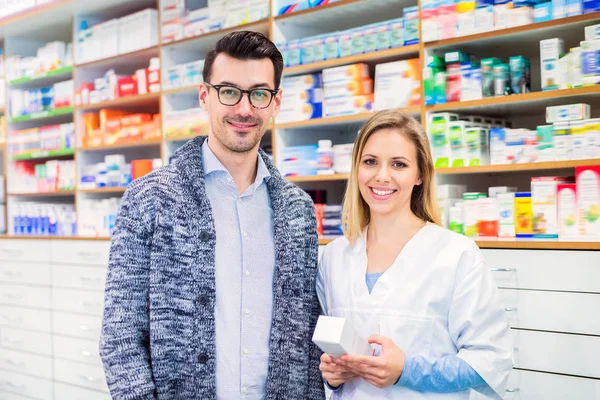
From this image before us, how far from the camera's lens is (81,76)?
5.38m

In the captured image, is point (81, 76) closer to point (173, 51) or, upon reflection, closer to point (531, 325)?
point (173, 51)

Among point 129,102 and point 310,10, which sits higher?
point 310,10

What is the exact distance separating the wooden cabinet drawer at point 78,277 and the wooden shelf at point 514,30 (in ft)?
9.58

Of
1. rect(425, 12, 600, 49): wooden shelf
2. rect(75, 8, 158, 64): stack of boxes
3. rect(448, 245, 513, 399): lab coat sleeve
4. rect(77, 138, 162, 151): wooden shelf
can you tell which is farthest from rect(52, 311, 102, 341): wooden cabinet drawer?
rect(448, 245, 513, 399): lab coat sleeve

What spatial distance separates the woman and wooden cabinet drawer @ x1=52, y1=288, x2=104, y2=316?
323 cm

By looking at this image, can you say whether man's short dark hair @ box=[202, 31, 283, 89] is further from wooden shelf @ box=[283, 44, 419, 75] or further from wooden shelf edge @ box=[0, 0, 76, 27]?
wooden shelf edge @ box=[0, 0, 76, 27]

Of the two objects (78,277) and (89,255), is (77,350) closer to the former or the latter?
(78,277)

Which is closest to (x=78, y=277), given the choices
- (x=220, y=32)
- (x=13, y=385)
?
(x=13, y=385)

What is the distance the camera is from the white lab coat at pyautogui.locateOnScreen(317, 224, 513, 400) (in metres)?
1.75

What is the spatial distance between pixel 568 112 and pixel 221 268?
1942mm

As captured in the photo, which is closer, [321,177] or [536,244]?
[536,244]

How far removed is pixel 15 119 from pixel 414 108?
4.05 m

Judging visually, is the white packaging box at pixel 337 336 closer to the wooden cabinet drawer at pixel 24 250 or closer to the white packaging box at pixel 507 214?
the white packaging box at pixel 507 214

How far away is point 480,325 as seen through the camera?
1.75 m
